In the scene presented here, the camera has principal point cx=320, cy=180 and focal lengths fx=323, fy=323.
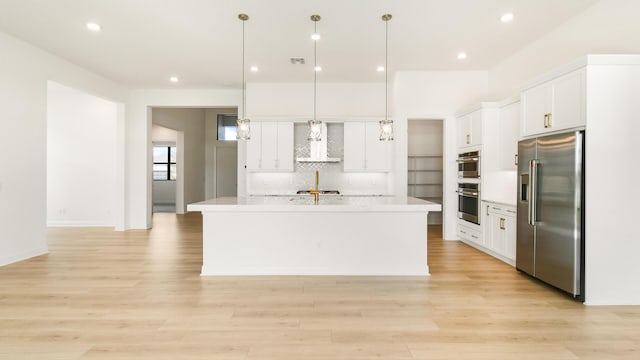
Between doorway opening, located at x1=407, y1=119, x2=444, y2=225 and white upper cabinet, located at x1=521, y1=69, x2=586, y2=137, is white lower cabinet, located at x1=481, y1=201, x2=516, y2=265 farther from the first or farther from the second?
doorway opening, located at x1=407, y1=119, x2=444, y2=225

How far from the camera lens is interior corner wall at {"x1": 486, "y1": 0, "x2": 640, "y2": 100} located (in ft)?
10.6

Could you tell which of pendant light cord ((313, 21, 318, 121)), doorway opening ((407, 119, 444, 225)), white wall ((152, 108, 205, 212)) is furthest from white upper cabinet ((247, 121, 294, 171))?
white wall ((152, 108, 205, 212))

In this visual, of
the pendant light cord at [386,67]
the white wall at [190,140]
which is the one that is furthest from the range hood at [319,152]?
the white wall at [190,140]

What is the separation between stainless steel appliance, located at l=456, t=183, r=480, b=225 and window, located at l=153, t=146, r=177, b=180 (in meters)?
10.6

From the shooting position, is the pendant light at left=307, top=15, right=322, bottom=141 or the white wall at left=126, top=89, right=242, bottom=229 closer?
the pendant light at left=307, top=15, right=322, bottom=141

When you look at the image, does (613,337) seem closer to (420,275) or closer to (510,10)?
(420,275)

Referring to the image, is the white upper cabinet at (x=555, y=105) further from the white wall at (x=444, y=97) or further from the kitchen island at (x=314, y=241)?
the white wall at (x=444, y=97)

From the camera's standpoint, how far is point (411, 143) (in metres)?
7.74

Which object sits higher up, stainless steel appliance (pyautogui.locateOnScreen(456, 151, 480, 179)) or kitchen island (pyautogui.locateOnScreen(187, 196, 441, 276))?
stainless steel appliance (pyautogui.locateOnScreen(456, 151, 480, 179))

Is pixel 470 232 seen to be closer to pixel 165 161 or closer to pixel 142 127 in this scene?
pixel 142 127

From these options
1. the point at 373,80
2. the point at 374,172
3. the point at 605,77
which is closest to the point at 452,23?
the point at 605,77

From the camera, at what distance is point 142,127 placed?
7027mm

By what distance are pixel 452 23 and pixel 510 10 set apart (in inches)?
23.9

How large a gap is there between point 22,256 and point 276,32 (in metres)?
4.63
